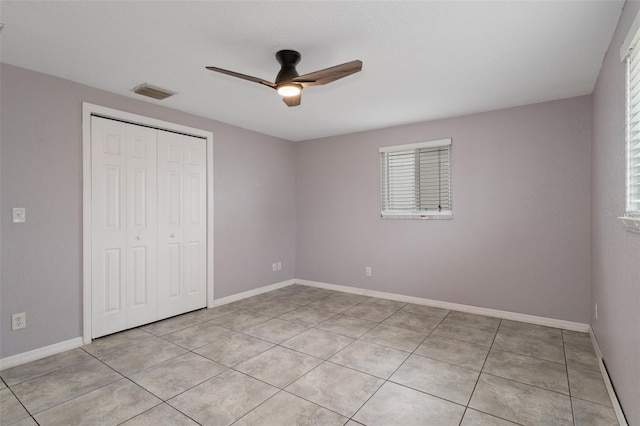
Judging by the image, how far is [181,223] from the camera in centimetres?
387

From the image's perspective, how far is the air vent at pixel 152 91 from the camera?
10.00ft

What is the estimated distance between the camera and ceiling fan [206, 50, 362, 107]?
6.94ft

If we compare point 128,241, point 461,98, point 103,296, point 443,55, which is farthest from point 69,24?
point 461,98

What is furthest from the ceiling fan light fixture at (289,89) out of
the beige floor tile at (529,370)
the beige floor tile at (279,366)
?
the beige floor tile at (529,370)

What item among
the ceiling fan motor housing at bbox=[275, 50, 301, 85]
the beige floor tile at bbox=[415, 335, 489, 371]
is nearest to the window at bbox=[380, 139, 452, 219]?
the beige floor tile at bbox=[415, 335, 489, 371]

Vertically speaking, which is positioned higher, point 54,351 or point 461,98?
point 461,98

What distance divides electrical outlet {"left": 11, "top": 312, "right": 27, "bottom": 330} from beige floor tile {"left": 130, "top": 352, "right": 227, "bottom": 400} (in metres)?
1.10

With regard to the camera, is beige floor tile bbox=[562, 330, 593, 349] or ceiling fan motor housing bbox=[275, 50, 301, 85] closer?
ceiling fan motor housing bbox=[275, 50, 301, 85]

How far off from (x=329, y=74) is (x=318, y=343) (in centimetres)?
235

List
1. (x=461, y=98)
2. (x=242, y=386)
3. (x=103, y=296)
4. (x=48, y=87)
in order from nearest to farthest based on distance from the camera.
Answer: (x=242, y=386), (x=48, y=87), (x=103, y=296), (x=461, y=98)

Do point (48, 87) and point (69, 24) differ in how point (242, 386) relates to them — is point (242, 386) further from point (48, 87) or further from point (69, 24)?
point (48, 87)

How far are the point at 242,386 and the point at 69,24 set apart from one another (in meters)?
2.68

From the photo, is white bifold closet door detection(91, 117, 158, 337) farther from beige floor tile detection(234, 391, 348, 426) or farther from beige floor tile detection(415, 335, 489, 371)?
beige floor tile detection(415, 335, 489, 371)

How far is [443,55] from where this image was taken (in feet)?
8.02
